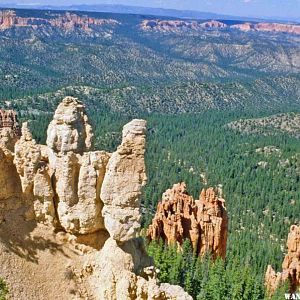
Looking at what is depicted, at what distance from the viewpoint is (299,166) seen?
112 m

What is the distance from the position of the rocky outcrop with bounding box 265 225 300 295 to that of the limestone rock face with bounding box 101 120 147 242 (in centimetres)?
2561

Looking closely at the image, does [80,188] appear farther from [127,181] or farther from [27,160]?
[27,160]

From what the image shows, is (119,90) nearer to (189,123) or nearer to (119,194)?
(189,123)

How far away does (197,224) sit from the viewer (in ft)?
149

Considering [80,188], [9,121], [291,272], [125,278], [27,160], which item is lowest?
[291,272]

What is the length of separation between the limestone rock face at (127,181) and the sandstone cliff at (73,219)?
0.04m

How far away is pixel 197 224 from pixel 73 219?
1089 inches

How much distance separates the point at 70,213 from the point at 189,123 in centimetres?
15554

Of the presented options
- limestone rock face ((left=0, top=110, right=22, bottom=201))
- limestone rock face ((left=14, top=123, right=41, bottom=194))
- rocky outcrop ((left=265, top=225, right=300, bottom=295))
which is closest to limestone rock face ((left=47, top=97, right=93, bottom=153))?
limestone rock face ((left=14, top=123, right=41, bottom=194))

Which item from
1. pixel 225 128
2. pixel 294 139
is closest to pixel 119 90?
pixel 225 128

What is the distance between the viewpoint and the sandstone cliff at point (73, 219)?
58.9 feet

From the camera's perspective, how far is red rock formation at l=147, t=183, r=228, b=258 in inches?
1784

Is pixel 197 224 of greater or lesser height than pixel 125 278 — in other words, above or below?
below

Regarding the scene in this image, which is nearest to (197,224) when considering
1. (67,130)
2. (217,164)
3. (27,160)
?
(67,130)
